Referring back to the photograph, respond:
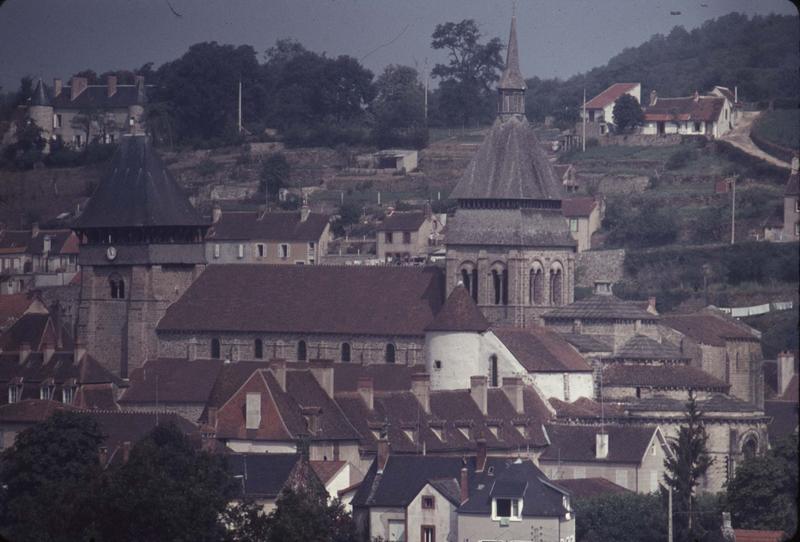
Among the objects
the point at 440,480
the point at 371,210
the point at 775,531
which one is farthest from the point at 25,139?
the point at 775,531

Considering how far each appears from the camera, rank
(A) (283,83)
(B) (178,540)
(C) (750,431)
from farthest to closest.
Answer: (A) (283,83) → (C) (750,431) → (B) (178,540)

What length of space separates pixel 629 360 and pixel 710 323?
5.08 m

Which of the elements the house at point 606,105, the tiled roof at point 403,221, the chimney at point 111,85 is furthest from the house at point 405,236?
the house at point 606,105

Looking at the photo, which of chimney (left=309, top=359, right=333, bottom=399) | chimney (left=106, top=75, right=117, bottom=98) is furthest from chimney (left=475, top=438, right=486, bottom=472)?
chimney (left=106, top=75, right=117, bottom=98)

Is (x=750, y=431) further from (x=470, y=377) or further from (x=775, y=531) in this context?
(x=775, y=531)

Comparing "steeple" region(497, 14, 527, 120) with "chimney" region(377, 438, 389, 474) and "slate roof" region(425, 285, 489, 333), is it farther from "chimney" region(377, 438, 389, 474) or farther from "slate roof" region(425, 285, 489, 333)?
"chimney" region(377, 438, 389, 474)

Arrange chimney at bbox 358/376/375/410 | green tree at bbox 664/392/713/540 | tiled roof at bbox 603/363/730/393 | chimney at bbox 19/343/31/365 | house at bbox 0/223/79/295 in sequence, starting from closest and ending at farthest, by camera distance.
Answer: green tree at bbox 664/392/713/540
chimney at bbox 358/376/375/410
tiled roof at bbox 603/363/730/393
chimney at bbox 19/343/31/365
house at bbox 0/223/79/295

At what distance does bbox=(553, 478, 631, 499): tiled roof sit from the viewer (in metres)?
79.3

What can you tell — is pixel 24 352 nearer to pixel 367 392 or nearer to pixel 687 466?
pixel 367 392

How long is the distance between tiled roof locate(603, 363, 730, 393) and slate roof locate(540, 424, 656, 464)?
158 inches

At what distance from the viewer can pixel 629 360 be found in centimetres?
9188

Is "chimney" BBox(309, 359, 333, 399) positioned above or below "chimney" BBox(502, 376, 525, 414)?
above

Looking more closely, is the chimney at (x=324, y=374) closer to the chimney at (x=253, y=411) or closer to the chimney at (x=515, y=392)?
the chimney at (x=253, y=411)

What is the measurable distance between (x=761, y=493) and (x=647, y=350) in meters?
19.0
